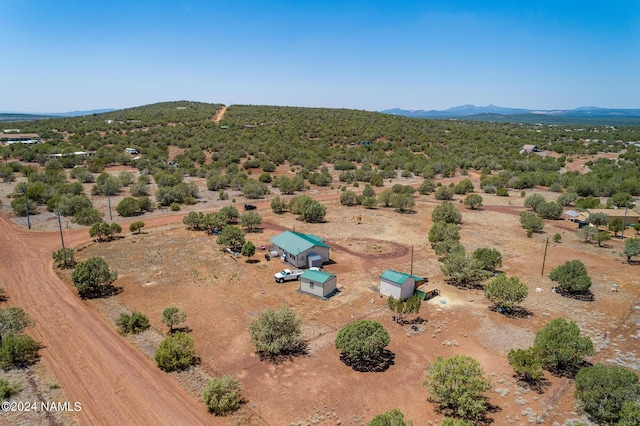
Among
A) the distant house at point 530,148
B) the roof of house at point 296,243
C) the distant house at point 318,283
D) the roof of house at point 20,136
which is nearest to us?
the distant house at point 318,283

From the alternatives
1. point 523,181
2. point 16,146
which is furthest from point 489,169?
point 16,146

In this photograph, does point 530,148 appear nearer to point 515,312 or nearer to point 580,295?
point 580,295

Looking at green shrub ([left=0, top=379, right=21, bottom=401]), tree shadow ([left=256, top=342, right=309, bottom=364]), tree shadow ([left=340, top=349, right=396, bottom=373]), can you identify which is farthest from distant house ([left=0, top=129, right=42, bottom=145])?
tree shadow ([left=340, top=349, right=396, bottom=373])

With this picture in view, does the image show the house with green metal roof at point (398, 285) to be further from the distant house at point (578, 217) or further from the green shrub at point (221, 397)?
the distant house at point (578, 217)

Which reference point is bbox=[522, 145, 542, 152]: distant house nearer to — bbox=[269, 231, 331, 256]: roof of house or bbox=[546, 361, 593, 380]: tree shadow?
bbox=[269, 231, 331, 256]: roof of house

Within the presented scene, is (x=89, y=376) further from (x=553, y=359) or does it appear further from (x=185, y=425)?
(x=553, y=359)

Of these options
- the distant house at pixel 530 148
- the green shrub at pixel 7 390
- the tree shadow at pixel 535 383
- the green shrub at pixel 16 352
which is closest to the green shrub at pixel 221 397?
the green shrub at pixel 7 390
